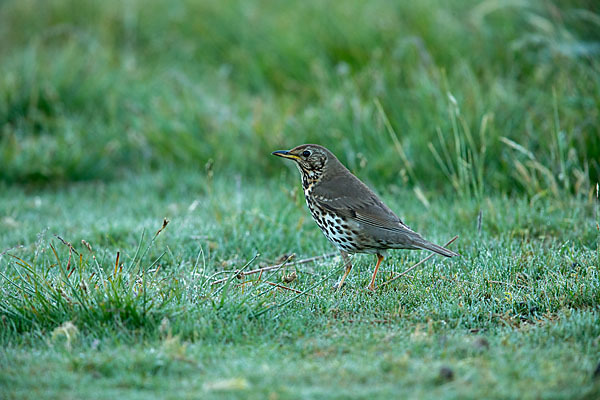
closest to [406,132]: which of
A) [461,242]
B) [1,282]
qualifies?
[461,242]

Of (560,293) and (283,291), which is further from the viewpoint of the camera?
(283,291)

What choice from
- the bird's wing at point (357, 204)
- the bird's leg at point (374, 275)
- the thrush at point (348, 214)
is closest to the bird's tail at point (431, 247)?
the thrush at point (348, 214)

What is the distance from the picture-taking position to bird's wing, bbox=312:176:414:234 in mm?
4926

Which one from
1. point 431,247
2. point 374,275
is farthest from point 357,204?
point 431,247

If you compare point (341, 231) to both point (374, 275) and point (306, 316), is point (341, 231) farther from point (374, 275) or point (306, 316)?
point (306, 316)

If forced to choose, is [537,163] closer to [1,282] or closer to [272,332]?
[272,332]

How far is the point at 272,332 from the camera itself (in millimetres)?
3996

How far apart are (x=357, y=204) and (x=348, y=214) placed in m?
0.14

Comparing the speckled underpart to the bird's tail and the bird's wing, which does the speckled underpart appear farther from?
the bird's tail

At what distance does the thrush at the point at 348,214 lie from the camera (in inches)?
189

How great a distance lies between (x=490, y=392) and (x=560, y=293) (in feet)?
4.56

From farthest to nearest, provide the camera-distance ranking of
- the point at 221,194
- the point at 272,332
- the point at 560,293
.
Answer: the point at 221,194
the point at 560,293
the point at 272,332

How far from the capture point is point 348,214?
16.4ft

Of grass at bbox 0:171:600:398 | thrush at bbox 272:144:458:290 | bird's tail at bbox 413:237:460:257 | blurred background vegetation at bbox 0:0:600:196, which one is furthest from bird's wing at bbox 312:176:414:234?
blurred background vegetation at bbox 0:0:600:196
